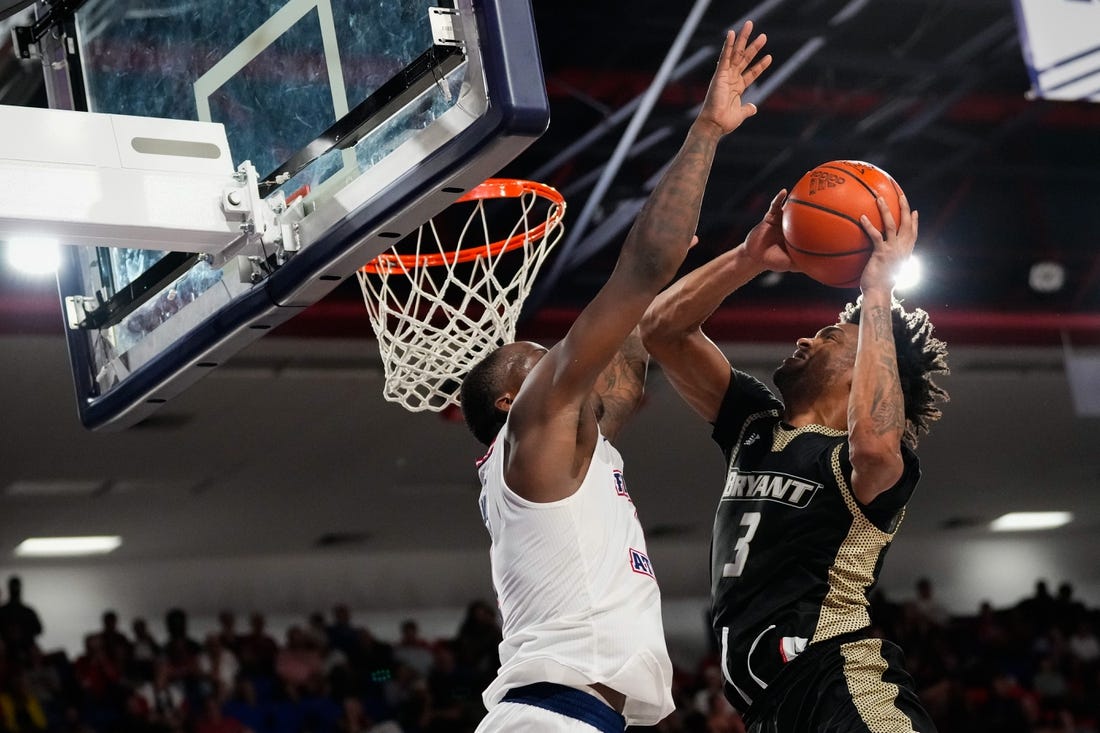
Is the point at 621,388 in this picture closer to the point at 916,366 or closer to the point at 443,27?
the point at 916,366

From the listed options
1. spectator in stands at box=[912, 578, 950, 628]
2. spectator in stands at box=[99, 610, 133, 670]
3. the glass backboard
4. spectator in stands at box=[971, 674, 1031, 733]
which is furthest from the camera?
spectator in stands at box=[912, 578, 950, 628]

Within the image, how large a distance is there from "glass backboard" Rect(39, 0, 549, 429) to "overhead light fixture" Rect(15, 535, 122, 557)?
915 cm

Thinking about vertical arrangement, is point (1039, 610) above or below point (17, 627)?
below

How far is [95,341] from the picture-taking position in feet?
11.7

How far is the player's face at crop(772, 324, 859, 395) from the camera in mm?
3609

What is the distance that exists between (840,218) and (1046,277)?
803 cm

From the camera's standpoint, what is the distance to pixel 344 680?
420 inches

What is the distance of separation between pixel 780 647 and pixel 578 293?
6.39 meters

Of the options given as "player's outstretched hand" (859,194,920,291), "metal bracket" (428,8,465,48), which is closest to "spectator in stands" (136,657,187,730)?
"player's outstretched hand" (859,194,920,291)

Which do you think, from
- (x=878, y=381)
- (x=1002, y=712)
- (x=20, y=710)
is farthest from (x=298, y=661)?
(x=878, y=381)

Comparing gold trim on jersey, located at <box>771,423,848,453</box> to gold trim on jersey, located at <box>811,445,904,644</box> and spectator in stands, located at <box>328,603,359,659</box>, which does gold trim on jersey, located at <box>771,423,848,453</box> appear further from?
spectator in stands, located at <box>328,603,359,659</box>

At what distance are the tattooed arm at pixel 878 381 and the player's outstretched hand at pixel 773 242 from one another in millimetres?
250

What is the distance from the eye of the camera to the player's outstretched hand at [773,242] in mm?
3518

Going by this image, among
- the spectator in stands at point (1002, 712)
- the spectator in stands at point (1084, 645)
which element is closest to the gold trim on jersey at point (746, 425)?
the spectator in stands at point (1002, 712)
